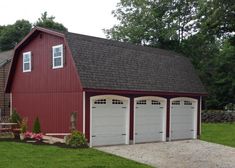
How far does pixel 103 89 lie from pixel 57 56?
3.35m

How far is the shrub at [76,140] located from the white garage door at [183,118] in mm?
6074

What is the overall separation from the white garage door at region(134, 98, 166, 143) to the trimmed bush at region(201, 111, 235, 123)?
13118 mm

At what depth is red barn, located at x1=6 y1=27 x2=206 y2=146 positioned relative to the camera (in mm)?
16016

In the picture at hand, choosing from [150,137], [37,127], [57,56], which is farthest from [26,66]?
[150,137]

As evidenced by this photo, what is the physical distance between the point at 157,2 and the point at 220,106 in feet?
40.3

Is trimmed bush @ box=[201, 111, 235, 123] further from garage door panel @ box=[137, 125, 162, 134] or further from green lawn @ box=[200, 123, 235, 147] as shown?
garage door panel @ box=[137, 125, 162, 134]

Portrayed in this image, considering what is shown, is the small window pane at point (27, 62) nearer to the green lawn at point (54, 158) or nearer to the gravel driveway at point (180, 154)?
the green lawn at point (54, 158)

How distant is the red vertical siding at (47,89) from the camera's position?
54.2 ft

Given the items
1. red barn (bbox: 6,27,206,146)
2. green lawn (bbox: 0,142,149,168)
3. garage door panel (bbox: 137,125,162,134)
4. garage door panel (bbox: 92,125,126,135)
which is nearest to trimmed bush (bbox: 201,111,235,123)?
red barn (bbox: 6,27,206,146)

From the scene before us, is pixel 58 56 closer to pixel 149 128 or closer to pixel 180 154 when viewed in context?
pixel 149 128

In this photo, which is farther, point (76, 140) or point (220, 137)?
point (220, 137)

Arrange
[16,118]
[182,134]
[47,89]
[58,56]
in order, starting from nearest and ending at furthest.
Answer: [58,56] → [47,89] → [16,118] → [182,134]

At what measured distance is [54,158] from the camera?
39.4 ft

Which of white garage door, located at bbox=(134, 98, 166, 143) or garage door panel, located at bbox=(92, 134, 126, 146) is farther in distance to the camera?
white garage door, located at bbox=(134, 98, 166, 143)
